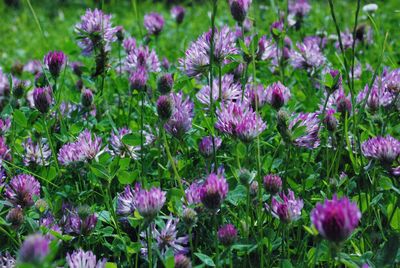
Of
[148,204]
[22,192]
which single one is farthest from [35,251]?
[22,192]

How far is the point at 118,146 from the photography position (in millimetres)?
1542

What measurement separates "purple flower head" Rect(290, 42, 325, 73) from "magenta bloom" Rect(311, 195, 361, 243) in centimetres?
116

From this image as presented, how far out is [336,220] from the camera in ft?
2.61

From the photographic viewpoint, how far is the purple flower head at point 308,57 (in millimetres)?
1915

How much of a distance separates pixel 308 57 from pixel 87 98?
28.1 inches

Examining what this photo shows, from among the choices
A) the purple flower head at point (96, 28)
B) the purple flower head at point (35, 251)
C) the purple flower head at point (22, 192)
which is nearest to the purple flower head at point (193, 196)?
the purple flower head at point (22, 192)

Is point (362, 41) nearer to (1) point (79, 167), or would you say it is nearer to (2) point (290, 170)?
(2) point (290, 170)

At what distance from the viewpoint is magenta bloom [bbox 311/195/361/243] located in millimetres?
792

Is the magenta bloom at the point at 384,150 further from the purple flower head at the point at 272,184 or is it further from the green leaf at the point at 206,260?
the green leaf at the point at 206,260

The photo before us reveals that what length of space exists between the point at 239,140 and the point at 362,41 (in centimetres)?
146

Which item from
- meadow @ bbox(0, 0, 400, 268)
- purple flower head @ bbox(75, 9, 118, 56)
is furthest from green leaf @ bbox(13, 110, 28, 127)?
purple flower head @ bbox(75, 9, 118, 56)

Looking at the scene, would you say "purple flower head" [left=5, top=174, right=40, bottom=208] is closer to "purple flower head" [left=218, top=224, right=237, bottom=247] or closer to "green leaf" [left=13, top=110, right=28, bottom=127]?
"green leaf" [left=13, top=110, right=28, bottom=127]

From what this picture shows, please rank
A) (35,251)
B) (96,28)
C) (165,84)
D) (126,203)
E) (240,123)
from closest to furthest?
(35,251)
(240,123)
(126,203)
(165,84)
(96,28)

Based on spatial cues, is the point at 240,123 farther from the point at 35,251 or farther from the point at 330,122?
the point at 35,251
